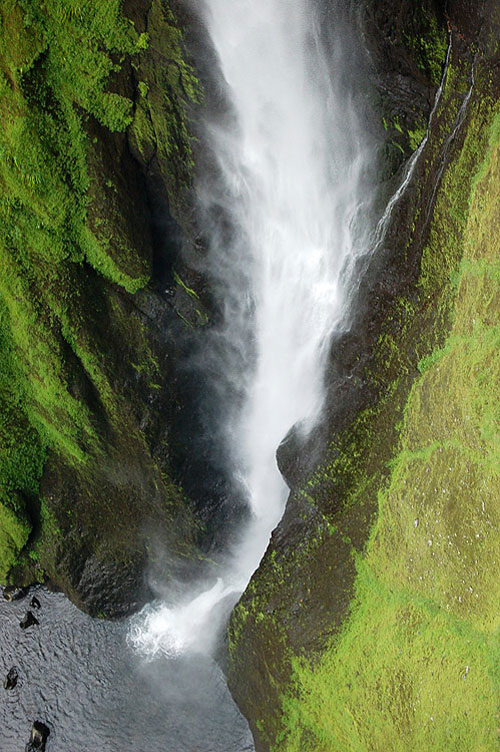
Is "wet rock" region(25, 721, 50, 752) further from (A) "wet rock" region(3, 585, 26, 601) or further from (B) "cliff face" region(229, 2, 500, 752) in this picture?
(B) "cliff face" region(229, 2, 500, 752)

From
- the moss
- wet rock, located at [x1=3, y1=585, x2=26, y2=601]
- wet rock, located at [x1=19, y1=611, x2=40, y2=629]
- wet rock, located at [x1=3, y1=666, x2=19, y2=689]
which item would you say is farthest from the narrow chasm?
wet rock, located at [x1=3, y1=585, x2=26, y2=601]

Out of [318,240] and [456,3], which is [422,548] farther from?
[456,3]

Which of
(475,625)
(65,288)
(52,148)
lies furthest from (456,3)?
(475,625)

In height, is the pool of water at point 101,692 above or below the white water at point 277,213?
below

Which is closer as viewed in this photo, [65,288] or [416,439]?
[416,439]

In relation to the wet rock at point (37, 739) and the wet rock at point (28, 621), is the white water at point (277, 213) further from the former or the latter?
the wet rock at point (37, 739)

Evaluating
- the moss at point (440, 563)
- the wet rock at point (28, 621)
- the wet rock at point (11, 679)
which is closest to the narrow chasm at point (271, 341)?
the moss at point (440, 563)
